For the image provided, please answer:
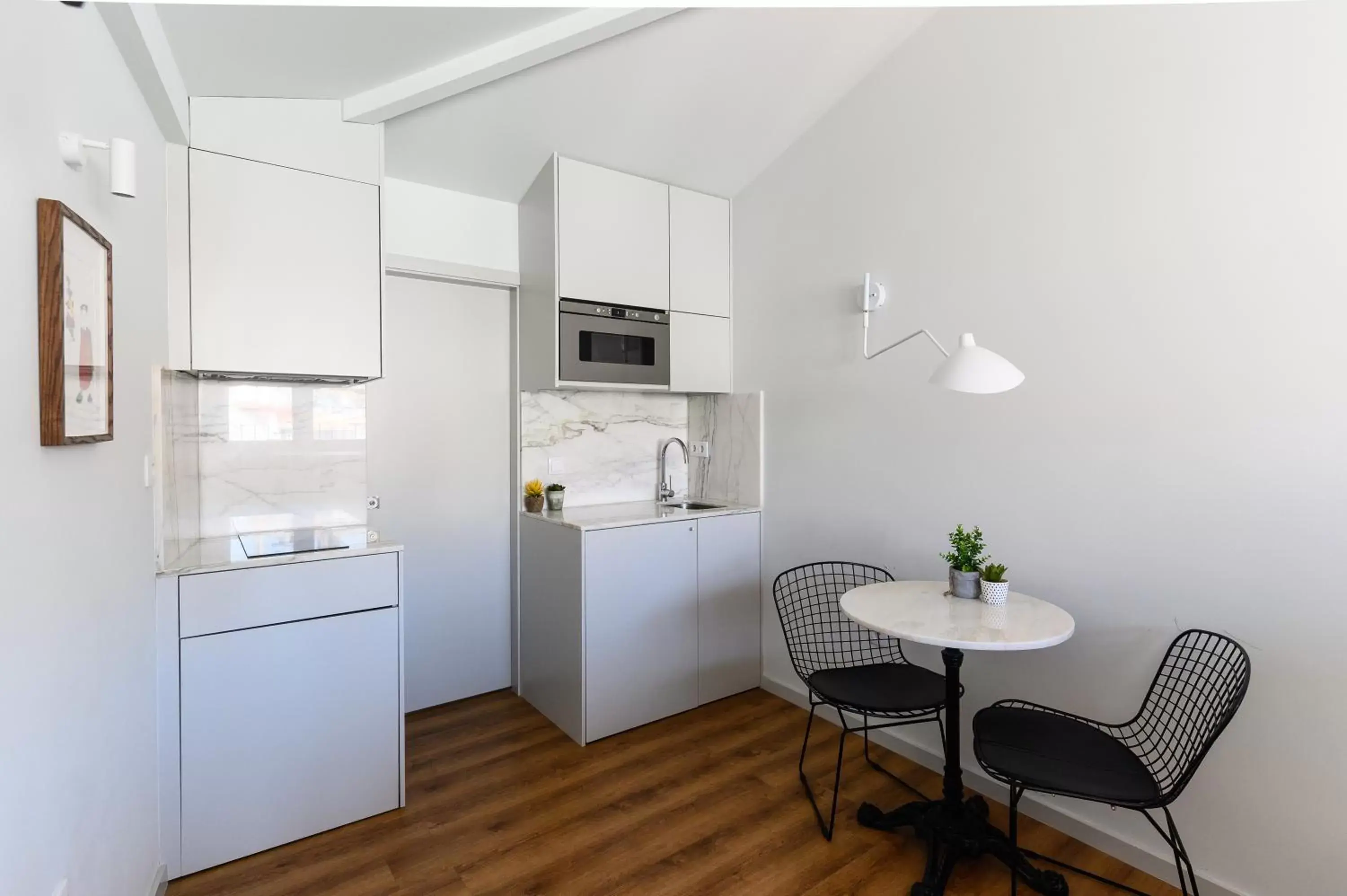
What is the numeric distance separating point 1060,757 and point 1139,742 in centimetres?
47

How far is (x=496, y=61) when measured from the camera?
7.71 feet

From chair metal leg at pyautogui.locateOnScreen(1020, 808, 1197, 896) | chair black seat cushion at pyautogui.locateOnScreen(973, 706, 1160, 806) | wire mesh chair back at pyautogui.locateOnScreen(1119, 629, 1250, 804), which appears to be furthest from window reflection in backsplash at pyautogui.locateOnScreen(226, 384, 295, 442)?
wire mesh chair back at pyautogui.locateOnScreen(1119, 629, 1250, 804)

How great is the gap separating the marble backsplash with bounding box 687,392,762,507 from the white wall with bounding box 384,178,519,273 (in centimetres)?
129

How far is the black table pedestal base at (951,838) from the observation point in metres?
2.02

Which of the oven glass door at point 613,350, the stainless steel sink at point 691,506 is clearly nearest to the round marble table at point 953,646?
the stainless steel sink at point 691,506

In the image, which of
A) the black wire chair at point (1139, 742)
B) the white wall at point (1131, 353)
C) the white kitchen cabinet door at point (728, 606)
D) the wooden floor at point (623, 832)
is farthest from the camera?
the white kitchen cabinet door at point (728, 606)

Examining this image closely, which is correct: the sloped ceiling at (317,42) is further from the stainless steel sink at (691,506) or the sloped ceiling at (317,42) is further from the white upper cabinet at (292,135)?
the stainless steel sink at (691,506)

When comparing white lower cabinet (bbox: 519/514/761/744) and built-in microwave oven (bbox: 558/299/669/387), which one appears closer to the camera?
white lower cabinet (bbox: 519/514/761/744)

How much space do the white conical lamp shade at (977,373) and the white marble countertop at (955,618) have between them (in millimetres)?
685

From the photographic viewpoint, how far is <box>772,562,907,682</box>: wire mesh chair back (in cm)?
300

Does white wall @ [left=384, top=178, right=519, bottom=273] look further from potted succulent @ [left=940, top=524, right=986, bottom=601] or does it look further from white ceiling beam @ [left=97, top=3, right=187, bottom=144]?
potted succulent @ [left=940, top=524, right=986, bottom=601]

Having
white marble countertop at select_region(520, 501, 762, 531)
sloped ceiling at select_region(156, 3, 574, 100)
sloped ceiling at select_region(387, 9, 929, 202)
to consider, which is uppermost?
sloped ceiling at select_region(387, 9, 929, 202)

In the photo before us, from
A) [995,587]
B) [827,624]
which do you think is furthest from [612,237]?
[995,587]

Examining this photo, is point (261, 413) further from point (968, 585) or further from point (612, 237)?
point (968, 585)
